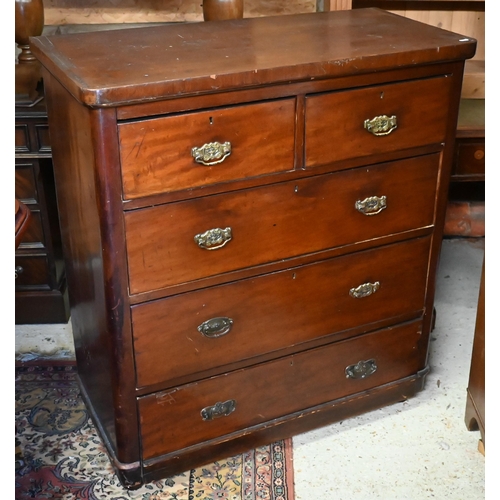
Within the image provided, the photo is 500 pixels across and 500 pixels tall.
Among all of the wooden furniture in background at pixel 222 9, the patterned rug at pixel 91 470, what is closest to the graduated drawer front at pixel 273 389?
the patterned rug at pixel 91 470

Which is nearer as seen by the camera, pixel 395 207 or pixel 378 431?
pixel 395 207

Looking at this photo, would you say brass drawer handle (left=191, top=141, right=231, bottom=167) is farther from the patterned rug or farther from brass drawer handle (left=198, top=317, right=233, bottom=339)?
the patterned rug

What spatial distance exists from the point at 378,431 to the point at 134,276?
0.97m

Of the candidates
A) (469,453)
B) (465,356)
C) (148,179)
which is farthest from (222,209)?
(465,356)

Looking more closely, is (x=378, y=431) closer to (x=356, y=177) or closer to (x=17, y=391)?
(x=356, y=177)

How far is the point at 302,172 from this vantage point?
6.32 feet

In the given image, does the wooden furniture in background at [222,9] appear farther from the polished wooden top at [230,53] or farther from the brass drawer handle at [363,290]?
the brass drawer handle at [363,290]

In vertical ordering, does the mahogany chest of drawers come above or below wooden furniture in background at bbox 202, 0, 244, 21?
below

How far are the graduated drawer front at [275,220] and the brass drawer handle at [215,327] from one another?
0.47ft

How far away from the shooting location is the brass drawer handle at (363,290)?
2174mm

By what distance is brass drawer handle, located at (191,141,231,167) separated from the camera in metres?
1.77

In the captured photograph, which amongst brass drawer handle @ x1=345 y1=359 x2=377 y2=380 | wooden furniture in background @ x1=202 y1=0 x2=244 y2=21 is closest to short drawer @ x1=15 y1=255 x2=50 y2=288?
wooden furniture in background @ x1=202 y1=0 x2=244 y2=21

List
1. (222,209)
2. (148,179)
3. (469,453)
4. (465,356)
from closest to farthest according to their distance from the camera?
(148,179), (222,209), (469,453), (465,356)

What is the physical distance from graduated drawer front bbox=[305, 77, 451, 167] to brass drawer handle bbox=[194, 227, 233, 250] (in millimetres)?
272
